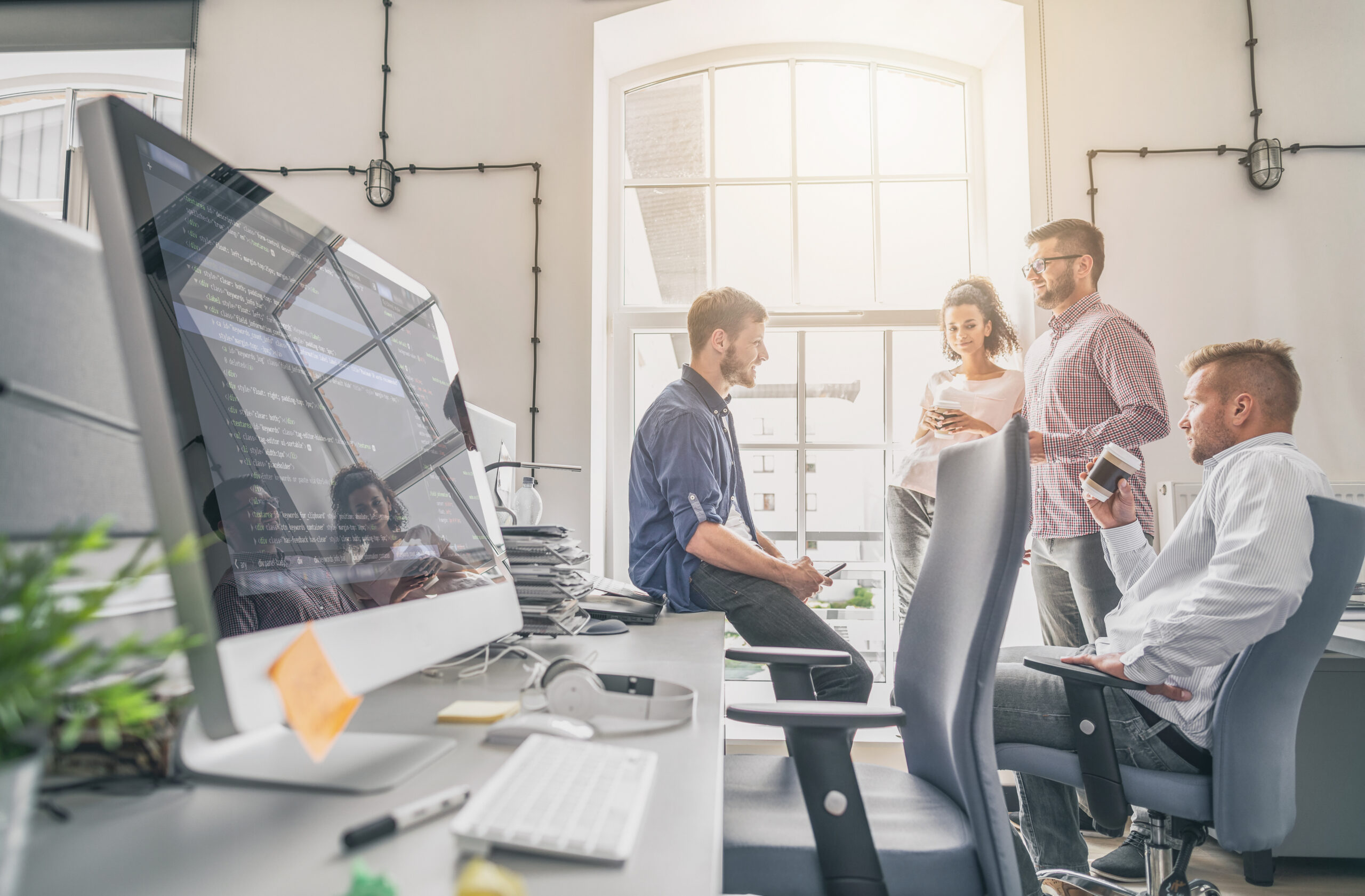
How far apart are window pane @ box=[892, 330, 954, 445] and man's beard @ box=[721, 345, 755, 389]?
93 centimetres

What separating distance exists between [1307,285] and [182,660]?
3.47 metres

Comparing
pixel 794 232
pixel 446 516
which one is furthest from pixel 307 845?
pixel 794 232

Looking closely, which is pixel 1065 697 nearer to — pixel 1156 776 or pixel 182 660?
pixel 1156 776

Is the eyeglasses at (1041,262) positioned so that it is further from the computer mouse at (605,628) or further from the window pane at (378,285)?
the window pane at (378,285)

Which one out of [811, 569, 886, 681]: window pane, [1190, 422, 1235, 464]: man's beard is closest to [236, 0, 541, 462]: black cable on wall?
[811, 569, 886, 681]: window pane

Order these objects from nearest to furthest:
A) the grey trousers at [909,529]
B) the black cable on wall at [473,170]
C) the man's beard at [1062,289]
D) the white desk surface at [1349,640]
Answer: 1. the white desk surface at [1349,640]
2. the man's beard at [1062,289]
3. the grey trousers at [909,529]
4. the black cable on wall at [473,170]

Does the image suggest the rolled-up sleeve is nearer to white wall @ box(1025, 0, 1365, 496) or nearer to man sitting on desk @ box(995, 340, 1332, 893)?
man sitting on desk @ box(995, 340, 1332, 893)

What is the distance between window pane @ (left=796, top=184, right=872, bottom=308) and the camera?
2.96 meters

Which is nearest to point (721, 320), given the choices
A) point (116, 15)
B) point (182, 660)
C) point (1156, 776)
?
point (1156, 776)

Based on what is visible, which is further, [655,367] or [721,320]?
[655,367]

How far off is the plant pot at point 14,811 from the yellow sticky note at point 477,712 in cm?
44

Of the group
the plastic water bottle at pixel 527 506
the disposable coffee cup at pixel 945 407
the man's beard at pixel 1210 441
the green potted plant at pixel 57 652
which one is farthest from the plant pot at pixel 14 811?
the disposable coffee cup at pixel 945 407

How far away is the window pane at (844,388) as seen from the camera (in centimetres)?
288

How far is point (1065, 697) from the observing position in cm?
144
